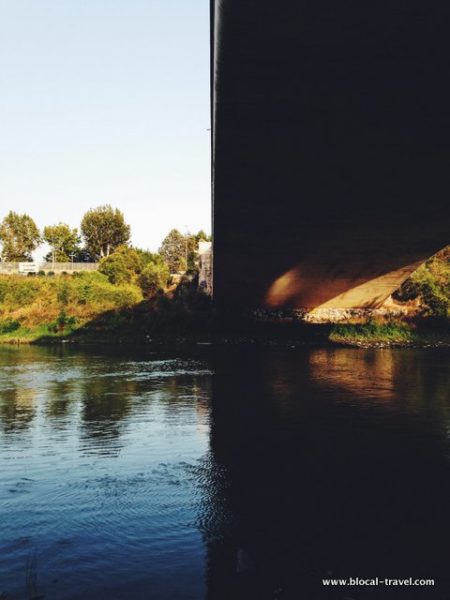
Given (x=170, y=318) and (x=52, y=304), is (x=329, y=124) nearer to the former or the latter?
(x=170, y=318)

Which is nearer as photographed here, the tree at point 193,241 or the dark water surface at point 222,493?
the dark water surface at point 222,493

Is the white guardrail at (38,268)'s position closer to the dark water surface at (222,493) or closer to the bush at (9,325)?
the bush at (9,325)

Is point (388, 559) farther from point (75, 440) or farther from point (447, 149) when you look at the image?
point (447, 149)

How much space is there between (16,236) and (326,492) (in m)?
95.4

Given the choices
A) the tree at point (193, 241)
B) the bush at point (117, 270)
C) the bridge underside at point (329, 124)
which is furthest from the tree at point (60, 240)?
the bridge underside at point (329, 124)

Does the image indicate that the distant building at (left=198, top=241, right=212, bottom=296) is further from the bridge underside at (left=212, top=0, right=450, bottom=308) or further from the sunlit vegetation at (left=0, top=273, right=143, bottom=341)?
the bridge underside at (left=212, top=0, right=450, bottom=308)

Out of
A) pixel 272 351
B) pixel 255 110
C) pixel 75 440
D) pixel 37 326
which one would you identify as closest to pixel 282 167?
pixel 255 110

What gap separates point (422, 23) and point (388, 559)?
6.55 meters

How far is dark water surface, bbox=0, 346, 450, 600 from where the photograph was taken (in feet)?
17.9

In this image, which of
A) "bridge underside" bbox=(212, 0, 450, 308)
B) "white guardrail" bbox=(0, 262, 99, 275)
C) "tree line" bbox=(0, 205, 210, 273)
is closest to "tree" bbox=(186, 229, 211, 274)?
"tree line" bbox=(0, 205, 210, 273)

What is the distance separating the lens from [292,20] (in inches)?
244

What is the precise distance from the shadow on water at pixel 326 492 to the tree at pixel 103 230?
85376 mm

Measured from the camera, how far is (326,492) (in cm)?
806

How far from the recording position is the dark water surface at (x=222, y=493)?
17.9 ft
